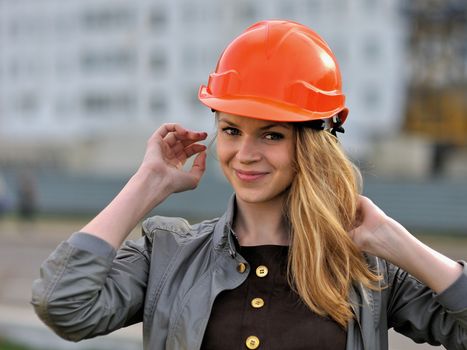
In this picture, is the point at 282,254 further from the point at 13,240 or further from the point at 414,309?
the point at 13,240

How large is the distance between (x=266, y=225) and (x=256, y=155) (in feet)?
0.82

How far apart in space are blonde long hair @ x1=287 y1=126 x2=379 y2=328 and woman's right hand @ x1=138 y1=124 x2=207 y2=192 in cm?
36

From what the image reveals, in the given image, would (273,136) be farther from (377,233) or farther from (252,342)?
(252,342)

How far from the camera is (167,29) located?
144ft

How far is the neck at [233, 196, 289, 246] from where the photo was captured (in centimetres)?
241

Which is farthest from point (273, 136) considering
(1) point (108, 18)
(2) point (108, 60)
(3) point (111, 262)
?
(1) point (108, 18)

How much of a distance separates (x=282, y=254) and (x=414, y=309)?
0.41 meters

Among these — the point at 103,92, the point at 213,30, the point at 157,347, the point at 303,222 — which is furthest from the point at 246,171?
the point at 103,92

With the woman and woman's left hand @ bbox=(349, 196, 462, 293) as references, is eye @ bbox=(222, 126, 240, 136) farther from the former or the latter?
woman's left hand @ bbox=(349, 196, 462, 293)

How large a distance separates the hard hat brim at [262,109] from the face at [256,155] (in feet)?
0.10

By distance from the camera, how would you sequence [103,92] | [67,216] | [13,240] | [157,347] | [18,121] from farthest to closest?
1. [18,121]
2. [103,92]
3. [67,216]
4. [13,240]
5. [157,347]

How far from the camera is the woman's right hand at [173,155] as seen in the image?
2.47 m

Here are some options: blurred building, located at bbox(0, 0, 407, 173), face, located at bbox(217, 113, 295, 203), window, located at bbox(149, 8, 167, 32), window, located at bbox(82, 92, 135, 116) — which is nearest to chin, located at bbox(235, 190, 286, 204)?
face, located at bbox(217, 113, 295, 203)

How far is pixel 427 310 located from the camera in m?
2.34
